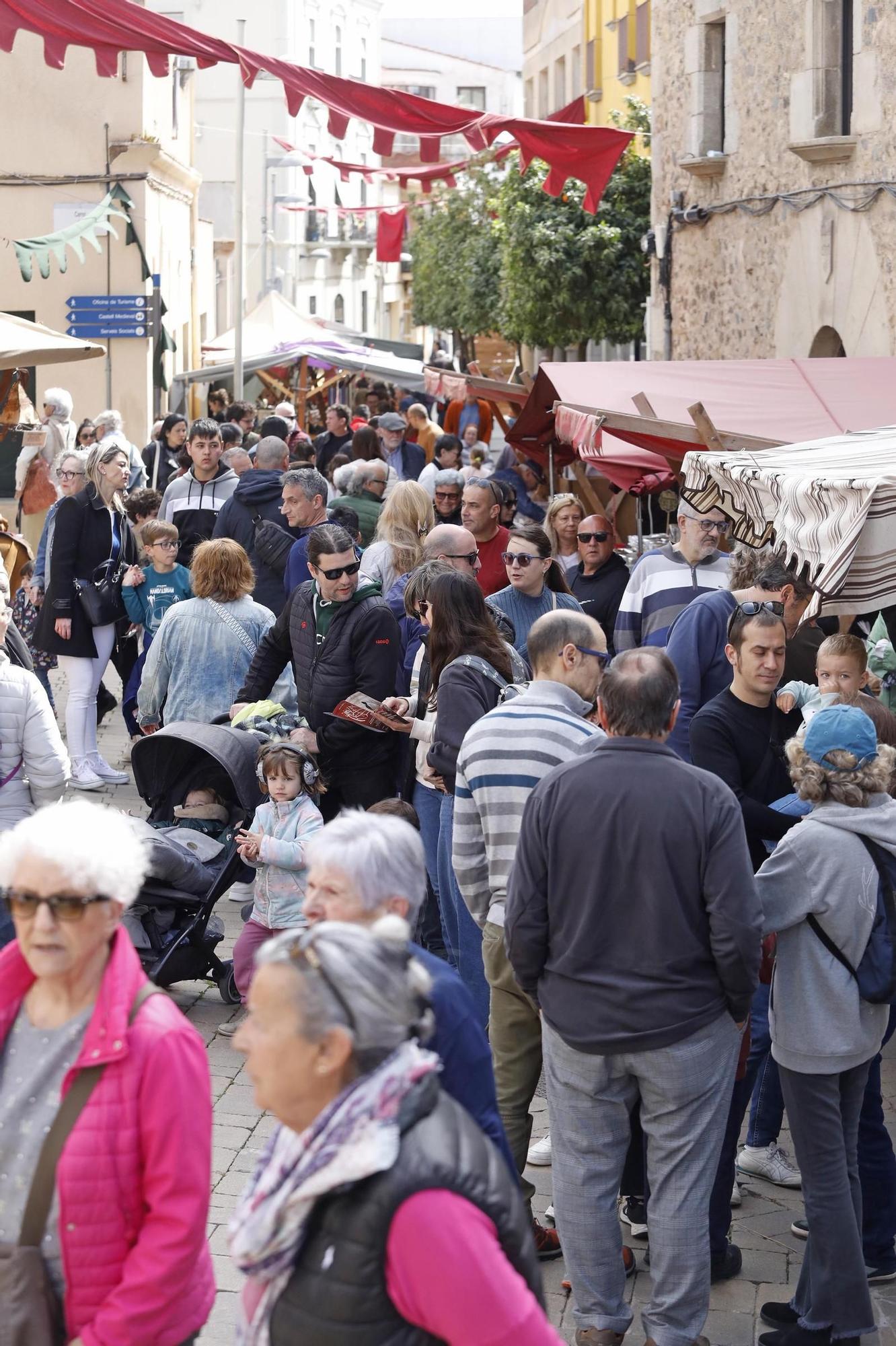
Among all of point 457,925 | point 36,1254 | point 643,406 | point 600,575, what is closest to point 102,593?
point 600,575

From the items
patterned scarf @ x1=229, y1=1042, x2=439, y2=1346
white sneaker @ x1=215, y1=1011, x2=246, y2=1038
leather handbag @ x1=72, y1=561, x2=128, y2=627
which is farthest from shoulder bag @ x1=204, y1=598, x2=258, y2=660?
patterned scarf @ x1=229, y1=1042, x2=439, y2=1346

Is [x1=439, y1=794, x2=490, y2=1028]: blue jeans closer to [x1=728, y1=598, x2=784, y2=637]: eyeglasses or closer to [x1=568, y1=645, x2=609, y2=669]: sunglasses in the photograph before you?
[x1=568, y1=645, x2=609, y2=669]: sunglasses

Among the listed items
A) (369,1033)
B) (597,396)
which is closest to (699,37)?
(597,396)

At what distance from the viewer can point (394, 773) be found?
6.98m

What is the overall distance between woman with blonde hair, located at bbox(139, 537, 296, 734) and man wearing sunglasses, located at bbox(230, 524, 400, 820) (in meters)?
1.12

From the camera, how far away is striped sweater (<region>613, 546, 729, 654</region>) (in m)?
7.22

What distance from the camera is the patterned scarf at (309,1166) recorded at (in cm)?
233

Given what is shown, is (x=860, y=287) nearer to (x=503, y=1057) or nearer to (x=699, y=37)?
(x=699, y=37)

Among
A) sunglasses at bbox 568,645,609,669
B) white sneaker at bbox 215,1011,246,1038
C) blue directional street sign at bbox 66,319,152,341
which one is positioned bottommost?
white sneaker at bbox 215,1011,246,1038

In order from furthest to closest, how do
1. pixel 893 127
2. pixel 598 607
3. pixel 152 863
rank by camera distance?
pixel 893 127, pixel 598 607, pixel 152 863

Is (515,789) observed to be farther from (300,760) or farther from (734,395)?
(734,395)

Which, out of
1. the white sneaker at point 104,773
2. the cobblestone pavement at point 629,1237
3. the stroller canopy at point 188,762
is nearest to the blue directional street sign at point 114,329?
the white sneaker at point 104,773

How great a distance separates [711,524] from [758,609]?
161 cm

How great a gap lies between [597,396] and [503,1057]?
21.2 ft
